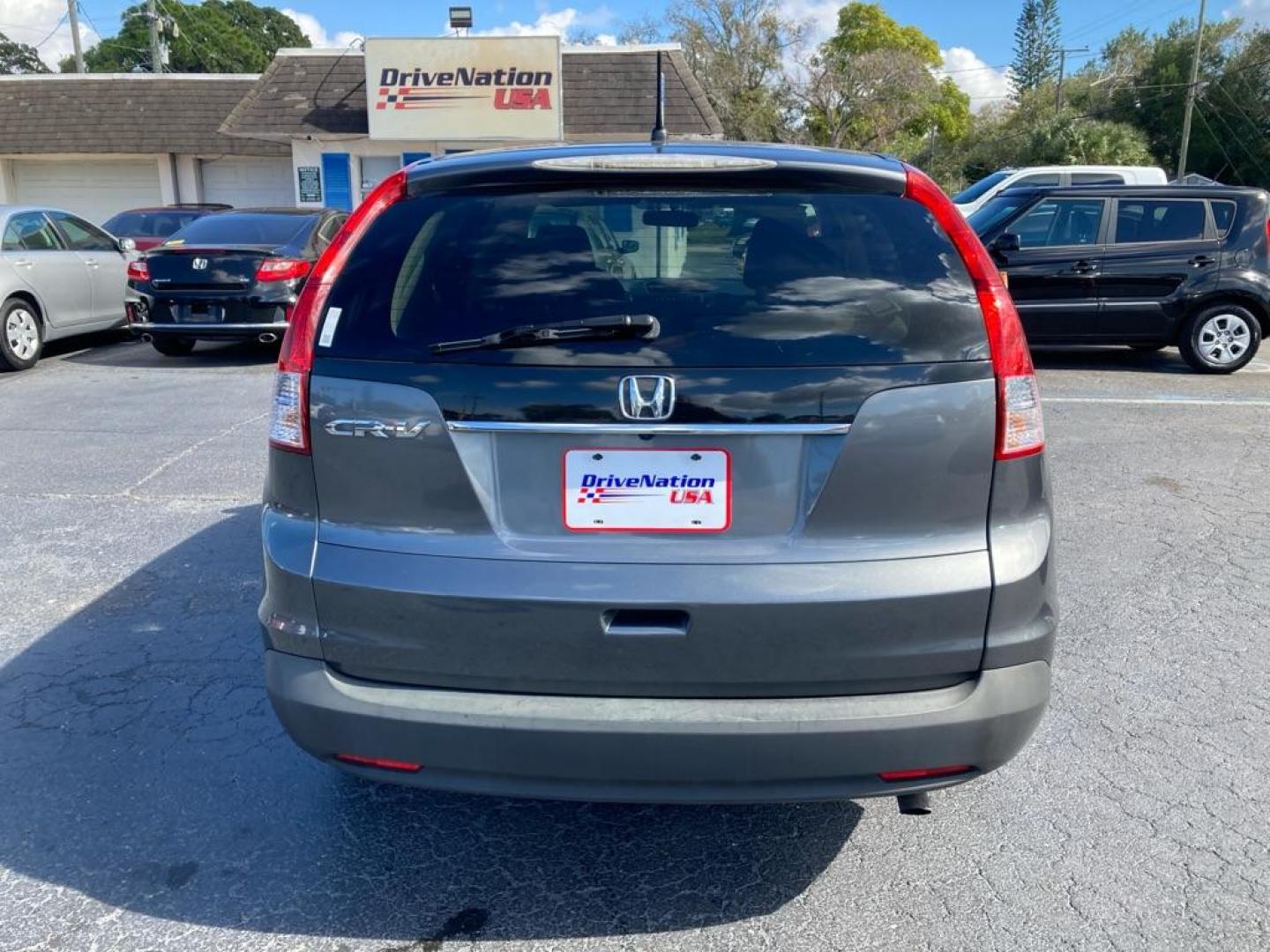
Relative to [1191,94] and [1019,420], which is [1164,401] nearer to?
[1019,420]

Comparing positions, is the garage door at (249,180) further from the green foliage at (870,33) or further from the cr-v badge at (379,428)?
the green foliage at (870,33)

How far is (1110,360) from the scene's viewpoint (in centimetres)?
1114

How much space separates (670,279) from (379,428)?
742mm

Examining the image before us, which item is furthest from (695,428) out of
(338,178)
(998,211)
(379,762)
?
(338,178)

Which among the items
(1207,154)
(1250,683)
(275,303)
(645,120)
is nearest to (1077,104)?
(1207,154)

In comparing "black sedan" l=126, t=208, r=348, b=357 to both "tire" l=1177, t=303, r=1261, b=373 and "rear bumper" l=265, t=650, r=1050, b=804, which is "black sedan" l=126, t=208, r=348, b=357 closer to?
"tire" l=1177, t=303, r=1261, b=373

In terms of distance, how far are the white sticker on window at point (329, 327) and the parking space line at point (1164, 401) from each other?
7.44m

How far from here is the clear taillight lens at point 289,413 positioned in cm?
241

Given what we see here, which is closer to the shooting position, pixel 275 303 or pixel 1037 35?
pixel 275 303

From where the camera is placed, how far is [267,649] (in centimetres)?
250

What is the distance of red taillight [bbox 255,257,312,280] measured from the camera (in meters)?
10.2

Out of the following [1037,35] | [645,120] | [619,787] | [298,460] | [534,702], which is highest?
[1037,35]

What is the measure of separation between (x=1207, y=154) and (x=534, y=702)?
44652 mm

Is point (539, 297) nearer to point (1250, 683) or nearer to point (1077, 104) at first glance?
point (1250, 683)
